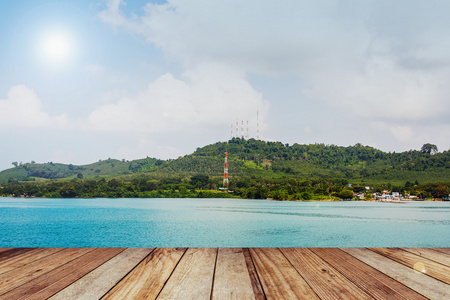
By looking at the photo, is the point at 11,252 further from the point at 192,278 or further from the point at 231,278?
the point at 231,278

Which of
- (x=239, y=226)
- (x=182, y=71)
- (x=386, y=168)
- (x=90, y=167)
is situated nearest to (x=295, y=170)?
(x=386, y=168)

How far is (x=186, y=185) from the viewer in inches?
4572

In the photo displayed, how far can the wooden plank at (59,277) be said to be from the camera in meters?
1.87

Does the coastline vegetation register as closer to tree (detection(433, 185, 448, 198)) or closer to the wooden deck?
tree (detection(433, 185, 448, 198))

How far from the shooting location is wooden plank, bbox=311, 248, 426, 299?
187cm

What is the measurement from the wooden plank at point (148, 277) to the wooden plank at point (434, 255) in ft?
6.89

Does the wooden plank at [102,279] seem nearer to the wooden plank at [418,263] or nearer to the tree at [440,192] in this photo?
the wooden plank at [418,263]

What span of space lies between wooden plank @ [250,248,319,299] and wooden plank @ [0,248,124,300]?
4.02ft

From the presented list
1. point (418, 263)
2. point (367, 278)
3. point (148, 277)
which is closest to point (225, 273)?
point (148, 277)

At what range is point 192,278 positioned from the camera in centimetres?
213

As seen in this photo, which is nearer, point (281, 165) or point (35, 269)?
point (35, 269)

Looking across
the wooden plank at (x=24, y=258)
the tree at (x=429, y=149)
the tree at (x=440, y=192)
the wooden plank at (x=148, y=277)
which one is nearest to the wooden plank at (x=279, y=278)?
the wooden plank at (x=148, y=277)

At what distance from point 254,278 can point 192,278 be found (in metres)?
0.40

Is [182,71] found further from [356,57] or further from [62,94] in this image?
[356,57]
